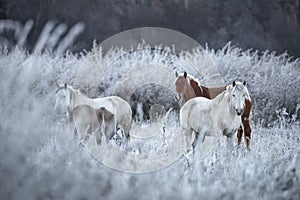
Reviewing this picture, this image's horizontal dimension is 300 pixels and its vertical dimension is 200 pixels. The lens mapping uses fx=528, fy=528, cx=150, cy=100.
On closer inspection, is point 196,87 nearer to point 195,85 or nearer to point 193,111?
point 195,85

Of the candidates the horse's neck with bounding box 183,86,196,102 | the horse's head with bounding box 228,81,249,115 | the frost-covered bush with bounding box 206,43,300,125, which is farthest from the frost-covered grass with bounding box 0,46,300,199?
the frost-covered bush with bounding box 206,43,300,125

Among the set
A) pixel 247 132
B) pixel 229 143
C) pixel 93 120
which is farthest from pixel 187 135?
pixel 93 120

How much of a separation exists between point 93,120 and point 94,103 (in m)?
0.19

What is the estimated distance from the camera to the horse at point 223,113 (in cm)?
302

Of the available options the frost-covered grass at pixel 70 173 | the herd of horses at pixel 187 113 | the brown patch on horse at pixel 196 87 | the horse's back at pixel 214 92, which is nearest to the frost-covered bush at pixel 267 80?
the horse's back at pixel 214 92

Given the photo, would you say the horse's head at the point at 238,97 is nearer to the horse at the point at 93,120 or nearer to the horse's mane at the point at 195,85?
the horse's mane at the point at 195,85

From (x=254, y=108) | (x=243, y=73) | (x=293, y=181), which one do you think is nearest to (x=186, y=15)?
(x=243, y=73)

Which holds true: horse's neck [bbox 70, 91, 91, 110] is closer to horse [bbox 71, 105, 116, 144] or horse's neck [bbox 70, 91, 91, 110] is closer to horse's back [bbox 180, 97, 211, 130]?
horse [bbox 71, 105, 116, 144]

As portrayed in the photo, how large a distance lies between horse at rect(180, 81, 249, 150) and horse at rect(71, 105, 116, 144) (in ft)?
1.72

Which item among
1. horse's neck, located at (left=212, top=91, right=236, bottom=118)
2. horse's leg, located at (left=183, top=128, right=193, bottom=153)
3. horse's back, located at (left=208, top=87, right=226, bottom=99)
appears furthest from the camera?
horse's back, located at (left=208, top=87, right=226, bottom=99)

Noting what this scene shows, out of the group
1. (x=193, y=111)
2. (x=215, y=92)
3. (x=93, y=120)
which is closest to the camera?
(x=93, y=120)

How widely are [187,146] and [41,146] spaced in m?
1.48

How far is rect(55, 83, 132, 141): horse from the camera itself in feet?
10.4

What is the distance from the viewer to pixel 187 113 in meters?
3.34
